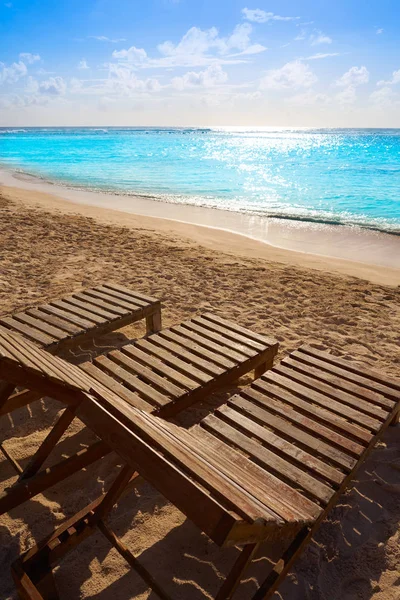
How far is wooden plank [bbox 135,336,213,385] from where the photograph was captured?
139 inches

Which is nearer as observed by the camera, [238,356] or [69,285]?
[238,356]

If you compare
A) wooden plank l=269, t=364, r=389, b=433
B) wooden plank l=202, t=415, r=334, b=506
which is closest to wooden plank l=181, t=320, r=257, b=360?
wooden plank l=269, t=364, r=389, b=433

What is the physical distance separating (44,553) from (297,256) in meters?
7.78

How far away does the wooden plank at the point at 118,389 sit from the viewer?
10.3ft

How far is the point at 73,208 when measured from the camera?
13891 mm

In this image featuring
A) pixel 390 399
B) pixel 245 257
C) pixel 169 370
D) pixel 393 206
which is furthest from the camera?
pixel 393 206

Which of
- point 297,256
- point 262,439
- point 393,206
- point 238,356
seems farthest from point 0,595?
point 393,206

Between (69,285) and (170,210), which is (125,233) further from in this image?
(170,210)

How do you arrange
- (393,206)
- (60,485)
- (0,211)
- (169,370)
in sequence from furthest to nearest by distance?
1. (393,206)
2. (0,211)
3. (169,370)
4. (60,485)

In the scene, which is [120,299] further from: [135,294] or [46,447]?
[46,447]

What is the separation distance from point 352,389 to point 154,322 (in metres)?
2.50

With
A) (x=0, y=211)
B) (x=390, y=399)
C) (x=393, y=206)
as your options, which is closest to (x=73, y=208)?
(x=0, y=211)

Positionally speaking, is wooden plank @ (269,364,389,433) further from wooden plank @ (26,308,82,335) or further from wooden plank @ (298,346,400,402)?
wooden plank @ (26,308,82,335)

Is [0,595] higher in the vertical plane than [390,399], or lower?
lower
